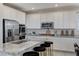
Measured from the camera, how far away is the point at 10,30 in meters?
2.27

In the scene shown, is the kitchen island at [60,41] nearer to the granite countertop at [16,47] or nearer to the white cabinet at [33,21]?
the granite countertop at [16,47]

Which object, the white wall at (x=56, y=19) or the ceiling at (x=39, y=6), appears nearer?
the ceiling at (x=39, y=6)

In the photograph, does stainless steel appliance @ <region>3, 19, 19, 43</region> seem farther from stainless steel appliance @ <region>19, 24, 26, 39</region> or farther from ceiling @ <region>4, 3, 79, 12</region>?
ceiling @ <region>4, 3, 79, 12</region>

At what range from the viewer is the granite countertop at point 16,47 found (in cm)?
210

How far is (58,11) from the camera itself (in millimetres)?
2254

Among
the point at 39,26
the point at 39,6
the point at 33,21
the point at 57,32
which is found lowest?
the point at 57,32

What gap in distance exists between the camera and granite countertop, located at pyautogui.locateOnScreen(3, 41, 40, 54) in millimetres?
2101

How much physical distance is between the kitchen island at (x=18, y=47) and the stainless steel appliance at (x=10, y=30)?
124 mm

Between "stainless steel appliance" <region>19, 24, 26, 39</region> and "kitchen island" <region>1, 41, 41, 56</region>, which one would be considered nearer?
"kitchen island" <region>1, 41, 41, 56</region>

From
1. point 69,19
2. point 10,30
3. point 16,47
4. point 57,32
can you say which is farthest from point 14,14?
point 69,19

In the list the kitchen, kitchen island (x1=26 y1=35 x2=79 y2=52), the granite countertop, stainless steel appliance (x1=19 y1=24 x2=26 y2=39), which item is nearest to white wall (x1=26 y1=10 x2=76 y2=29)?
the kitchen

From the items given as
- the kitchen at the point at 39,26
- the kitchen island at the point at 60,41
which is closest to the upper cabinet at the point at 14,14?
the kitchen at the point at 39,26

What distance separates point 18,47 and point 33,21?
25.4 inches

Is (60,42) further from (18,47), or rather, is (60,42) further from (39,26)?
(18,47)
